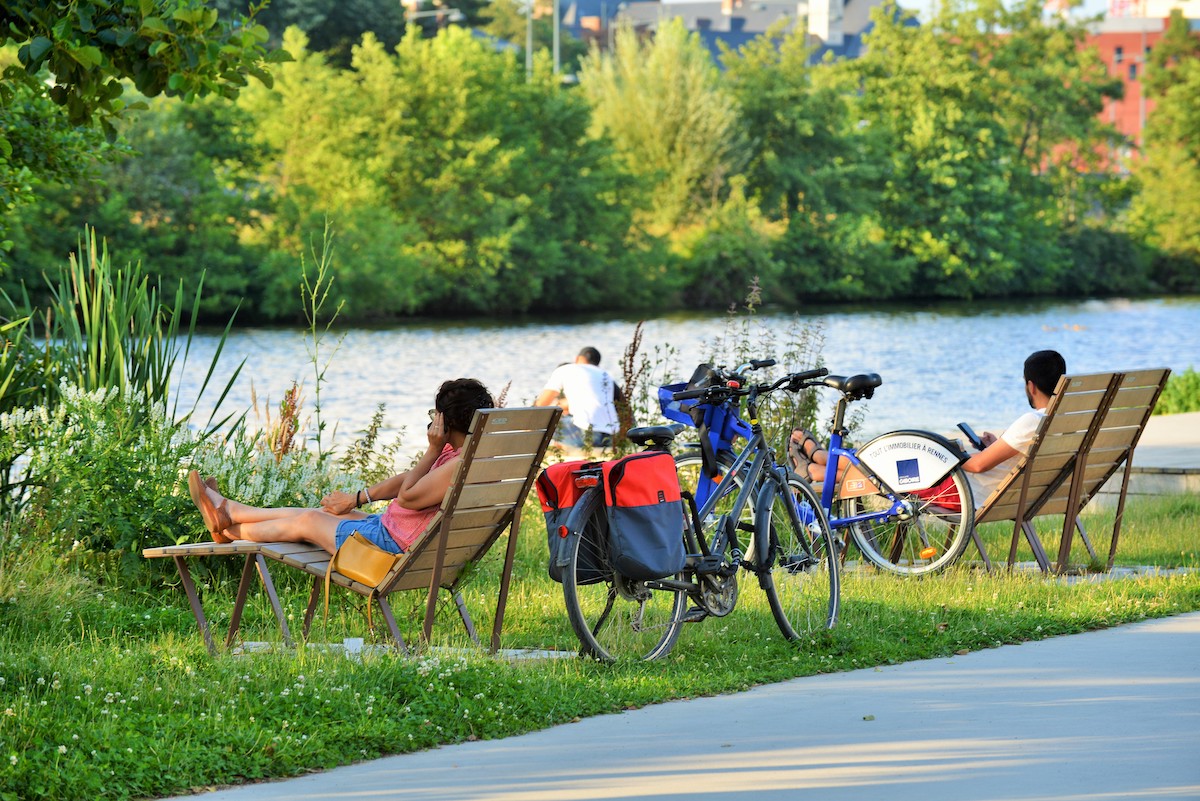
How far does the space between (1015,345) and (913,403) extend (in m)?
16.7

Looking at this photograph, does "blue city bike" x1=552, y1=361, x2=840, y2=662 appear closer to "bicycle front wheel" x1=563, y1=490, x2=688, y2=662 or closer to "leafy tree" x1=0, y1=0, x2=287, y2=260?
"bicycle front wheel" x1=563, y1=490, x2=688, y2=662

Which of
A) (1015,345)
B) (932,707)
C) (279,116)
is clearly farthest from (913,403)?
(279,116)

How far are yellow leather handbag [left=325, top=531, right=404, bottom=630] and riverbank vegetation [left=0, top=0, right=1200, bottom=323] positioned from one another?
128 feet

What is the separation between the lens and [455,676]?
5.39 meters

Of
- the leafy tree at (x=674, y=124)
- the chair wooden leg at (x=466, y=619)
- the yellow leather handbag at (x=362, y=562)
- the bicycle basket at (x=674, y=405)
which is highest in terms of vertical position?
the leafy tree at (x=674, y=124)

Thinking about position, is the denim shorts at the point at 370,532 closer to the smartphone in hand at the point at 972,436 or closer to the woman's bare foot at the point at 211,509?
the woman's bare foot at the point at 211,509

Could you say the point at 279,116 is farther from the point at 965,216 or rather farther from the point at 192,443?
the point at 192,443

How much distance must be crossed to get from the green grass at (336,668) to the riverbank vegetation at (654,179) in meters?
37.8

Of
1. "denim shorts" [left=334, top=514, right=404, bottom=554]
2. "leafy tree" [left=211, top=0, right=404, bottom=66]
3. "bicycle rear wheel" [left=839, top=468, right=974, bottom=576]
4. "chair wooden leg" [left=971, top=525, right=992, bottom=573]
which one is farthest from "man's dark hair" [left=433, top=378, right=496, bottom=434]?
"leafy tree" [left=211, top=0, right=404, bottom=66]

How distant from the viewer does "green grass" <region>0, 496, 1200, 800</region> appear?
15.1ft

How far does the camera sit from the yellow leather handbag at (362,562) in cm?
600

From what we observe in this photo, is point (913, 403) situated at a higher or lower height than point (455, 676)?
lower

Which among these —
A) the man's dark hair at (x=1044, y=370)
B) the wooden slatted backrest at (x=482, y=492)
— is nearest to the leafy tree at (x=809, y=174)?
the man's dark hair at (x=1044, y=370)

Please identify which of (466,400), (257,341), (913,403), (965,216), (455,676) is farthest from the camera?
(965,216)
